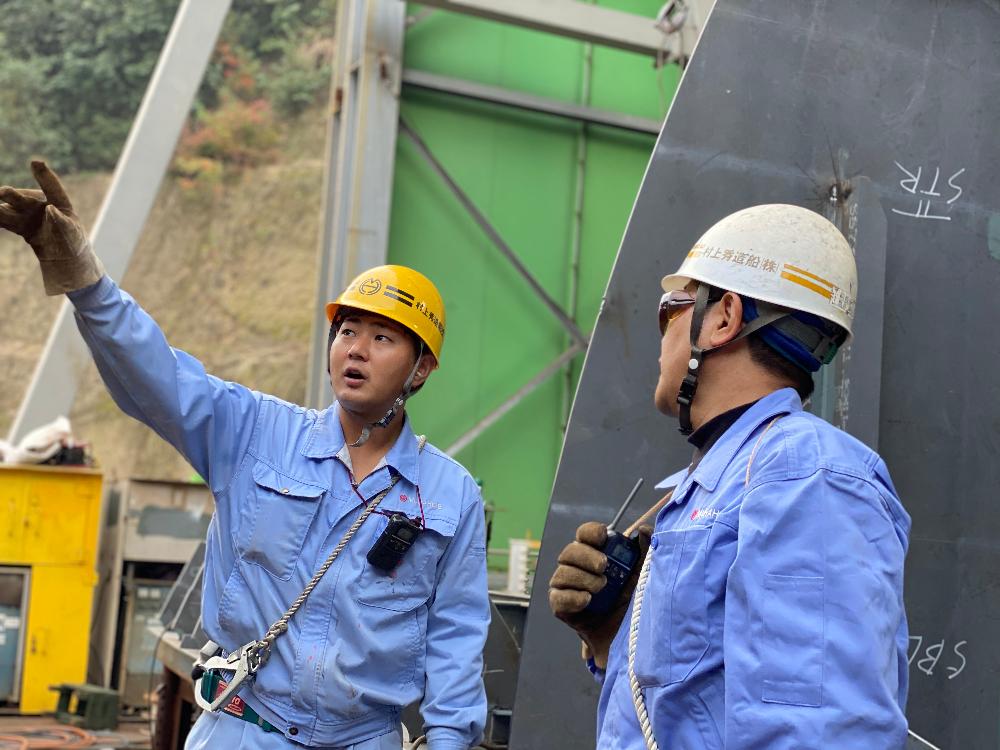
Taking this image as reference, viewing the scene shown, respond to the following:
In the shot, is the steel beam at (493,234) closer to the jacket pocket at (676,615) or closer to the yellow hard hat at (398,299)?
the yellow hard hat at (398,299)

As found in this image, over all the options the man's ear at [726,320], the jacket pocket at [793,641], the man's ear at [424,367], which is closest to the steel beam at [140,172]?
the man's ear at [424,367]

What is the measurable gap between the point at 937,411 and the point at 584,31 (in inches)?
220

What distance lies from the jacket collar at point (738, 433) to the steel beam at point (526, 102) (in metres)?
6.75

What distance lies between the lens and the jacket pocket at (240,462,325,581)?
9.46 ft

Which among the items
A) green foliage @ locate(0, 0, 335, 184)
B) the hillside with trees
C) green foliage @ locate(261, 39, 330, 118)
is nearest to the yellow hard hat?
the hillside with trees

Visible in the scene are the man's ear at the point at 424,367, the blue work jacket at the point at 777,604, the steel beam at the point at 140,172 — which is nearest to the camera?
the blue work jacket at the point at 777,604

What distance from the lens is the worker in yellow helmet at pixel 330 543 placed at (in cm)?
278

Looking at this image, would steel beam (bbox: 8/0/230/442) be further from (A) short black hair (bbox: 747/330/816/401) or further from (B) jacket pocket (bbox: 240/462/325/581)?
(A) short black hair (bbox: 747/330/816/401)

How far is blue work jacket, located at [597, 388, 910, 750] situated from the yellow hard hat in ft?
4.36

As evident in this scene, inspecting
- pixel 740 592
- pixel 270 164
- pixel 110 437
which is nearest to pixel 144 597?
pixel 740 592

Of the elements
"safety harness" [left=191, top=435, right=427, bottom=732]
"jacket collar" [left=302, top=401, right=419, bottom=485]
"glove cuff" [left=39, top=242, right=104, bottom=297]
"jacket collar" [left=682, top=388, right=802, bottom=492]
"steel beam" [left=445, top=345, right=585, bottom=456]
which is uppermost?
"steel beam" [left=445, top=345, right=585, bottom=456]

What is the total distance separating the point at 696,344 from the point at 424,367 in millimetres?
1294

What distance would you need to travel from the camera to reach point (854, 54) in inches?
151

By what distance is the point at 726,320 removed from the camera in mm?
2193
